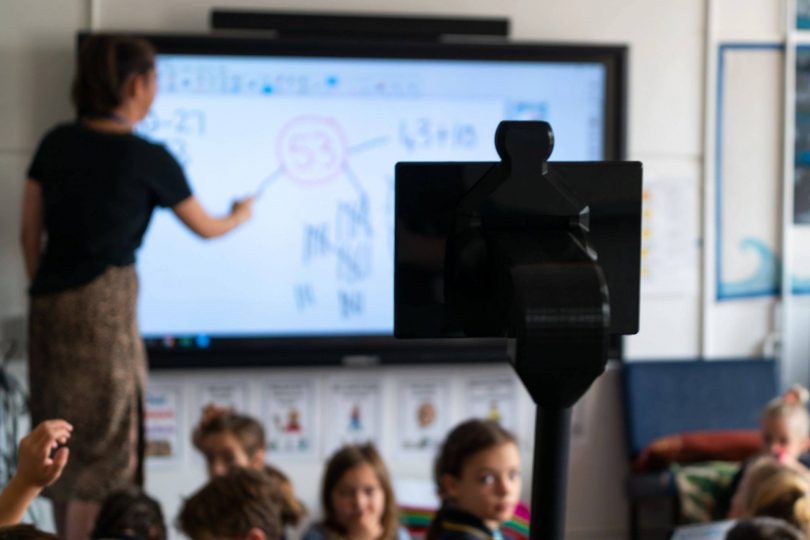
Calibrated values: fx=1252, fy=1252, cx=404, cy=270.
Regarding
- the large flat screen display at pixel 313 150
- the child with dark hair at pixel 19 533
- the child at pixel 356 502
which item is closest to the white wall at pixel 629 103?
the large flat screen display at pixel 313 150

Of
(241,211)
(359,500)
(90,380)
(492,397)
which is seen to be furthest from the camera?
(492,397)

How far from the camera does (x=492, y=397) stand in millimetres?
4391

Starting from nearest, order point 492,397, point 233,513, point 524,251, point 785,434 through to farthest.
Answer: point 524,251 → point 233,513 → point 785,434 → point 492,397

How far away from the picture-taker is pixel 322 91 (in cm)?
413

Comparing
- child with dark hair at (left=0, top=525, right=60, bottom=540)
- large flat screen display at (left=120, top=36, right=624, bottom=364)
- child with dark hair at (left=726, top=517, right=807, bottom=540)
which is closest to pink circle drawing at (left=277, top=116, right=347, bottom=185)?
large flat screen display at (left=120, top=36, right=624, bottom=364)

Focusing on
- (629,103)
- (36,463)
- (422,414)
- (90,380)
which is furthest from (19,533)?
(629,103)

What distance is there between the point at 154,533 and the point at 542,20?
91.5 inches

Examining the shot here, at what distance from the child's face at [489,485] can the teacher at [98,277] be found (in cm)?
98

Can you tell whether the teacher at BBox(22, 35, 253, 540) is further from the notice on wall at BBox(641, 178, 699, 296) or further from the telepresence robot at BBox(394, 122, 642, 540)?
the telepresence robot at BBox(394, 122, 642, 540)

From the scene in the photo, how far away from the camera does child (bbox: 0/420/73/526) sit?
124cm

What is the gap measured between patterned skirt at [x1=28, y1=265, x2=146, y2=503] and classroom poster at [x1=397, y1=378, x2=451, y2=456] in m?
1.21

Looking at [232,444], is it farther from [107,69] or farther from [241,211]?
[107,69]

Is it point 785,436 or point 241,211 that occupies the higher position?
point 241,211

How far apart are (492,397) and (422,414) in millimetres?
258
